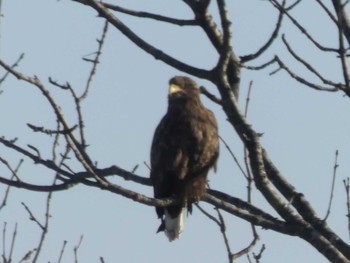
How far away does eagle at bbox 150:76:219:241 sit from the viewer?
510cm

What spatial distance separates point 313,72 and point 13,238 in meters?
1.94

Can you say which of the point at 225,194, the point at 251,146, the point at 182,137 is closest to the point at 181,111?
the point at 182,137

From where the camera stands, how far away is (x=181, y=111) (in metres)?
5.48

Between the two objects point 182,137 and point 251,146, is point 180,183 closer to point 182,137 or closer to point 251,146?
point 182,137

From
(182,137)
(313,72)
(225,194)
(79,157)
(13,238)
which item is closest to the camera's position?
(79,157)

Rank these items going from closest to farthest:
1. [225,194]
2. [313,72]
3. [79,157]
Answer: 1. [79,157]
2. [313,72]
3. [225,194]

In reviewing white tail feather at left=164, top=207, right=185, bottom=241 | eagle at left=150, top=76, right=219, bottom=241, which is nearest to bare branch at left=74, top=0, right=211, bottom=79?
eagle at left=150, top=76, right=219, bottom=241

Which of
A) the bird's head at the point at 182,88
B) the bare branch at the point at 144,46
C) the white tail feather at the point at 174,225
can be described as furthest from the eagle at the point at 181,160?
the bare branch at the point at 144,46

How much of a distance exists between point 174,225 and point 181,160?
0.39 meters

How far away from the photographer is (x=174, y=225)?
5230 millimetres

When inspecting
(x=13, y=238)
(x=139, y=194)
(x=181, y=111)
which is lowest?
(x=139, y=194)

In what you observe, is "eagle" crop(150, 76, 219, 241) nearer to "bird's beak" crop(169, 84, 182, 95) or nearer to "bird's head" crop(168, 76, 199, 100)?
"bird's head" crop(168, 76, 199, 100)

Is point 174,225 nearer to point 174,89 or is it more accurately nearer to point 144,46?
point 174,89

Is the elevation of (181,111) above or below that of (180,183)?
above
